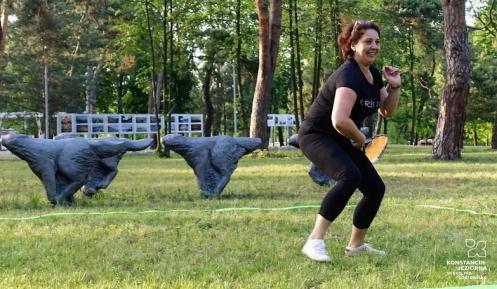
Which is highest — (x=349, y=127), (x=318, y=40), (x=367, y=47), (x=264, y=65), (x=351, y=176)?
(x=318, y=40)

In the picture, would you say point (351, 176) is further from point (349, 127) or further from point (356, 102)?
point (356, 102)

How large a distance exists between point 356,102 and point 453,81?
11.8 m

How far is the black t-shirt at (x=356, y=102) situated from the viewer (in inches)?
159

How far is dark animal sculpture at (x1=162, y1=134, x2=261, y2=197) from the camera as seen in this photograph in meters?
8.24

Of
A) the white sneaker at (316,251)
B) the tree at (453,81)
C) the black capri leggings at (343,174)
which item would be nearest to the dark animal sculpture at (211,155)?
the black capri leggings at (343,174)

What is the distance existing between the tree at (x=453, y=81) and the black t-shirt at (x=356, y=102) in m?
11.4

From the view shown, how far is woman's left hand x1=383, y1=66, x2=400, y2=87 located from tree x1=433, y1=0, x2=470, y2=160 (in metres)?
11.3

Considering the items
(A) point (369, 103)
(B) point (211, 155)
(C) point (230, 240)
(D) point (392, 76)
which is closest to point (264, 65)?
(B) point (211, 155)

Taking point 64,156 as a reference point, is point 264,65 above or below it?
above

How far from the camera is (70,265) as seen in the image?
13.3 ft

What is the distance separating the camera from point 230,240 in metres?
4.88

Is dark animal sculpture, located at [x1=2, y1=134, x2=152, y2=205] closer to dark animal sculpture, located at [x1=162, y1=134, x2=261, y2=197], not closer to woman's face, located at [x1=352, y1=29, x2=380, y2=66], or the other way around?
dark animal sculpture, located at [x1=162, y1=134, x2=261, y2=197]

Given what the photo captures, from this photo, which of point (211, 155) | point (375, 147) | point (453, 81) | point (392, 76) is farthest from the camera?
point (453, 81)

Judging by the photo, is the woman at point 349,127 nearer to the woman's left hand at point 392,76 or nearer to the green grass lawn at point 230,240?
the woman's left hand at point 392,76
